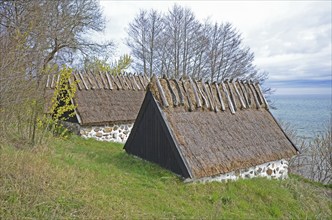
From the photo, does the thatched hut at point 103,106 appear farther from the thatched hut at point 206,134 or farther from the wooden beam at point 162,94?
the wooden beam at point 162,94

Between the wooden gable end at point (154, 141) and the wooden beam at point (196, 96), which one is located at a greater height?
the wooden beam at point (196, 96)

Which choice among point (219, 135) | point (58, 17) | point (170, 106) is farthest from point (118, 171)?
point (58, 17)

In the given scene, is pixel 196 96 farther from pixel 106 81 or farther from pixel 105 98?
pixel 106 81

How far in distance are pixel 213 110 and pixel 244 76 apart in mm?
14522

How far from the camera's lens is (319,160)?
46.8 feet

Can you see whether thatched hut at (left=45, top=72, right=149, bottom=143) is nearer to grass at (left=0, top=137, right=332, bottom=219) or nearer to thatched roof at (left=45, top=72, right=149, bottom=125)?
thatched roof at (left=45, top=72, right=149, bottom=125)

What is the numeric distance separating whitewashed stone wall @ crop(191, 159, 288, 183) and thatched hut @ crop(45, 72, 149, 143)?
6.34 meters

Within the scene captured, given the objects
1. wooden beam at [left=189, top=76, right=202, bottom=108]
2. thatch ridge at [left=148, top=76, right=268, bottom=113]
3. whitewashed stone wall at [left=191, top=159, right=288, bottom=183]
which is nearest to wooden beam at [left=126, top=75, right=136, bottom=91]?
thatch ridge at [left=148, top=76, right=268, bottom=113]

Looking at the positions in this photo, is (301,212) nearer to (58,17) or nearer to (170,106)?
(170,106)

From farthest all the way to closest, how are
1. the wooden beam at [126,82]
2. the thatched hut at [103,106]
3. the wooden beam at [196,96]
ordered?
the wooden beam at [126,82] < the thatched hut at [103,106] < the wooden beam at [196,96]

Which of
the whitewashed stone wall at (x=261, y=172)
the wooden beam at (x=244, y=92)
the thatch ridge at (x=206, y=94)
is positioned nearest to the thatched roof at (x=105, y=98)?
the thatch ridge at (x=206, y=94)

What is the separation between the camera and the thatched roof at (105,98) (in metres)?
10.7

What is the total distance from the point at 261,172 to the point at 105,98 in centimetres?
762

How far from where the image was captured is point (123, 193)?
462 centimetres
